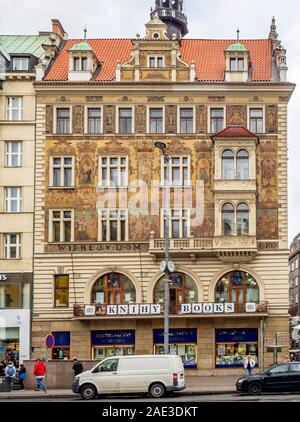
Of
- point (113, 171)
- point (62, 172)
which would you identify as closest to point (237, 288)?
point (113, 171)

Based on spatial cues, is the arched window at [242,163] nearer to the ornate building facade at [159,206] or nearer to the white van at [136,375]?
the ornate building facade at [159,206]

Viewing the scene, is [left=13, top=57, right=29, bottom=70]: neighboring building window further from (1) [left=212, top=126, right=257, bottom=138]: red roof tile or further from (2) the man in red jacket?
(2) the man in red jacket

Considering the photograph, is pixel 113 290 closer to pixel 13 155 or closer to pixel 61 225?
pixel 61 225

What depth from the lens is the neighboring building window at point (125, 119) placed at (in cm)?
4019

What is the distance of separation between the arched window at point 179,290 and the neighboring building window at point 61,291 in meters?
4.45

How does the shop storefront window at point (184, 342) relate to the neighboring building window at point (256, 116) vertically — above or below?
below

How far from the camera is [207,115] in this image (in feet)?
131

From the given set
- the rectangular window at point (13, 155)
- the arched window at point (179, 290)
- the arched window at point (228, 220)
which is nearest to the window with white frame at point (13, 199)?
the rectangular window at point (13, 155)

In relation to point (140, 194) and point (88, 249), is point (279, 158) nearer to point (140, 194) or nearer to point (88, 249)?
point (140, 194)

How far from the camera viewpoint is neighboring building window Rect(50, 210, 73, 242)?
→ 130 feet

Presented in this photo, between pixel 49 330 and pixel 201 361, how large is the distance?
7566mm

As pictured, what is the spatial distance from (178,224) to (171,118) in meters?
5.47
